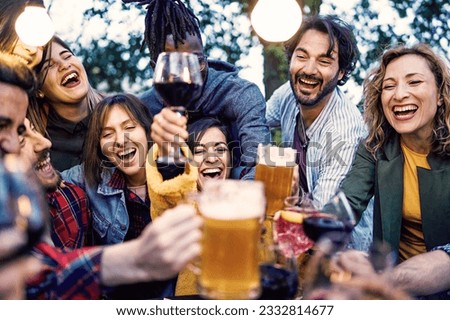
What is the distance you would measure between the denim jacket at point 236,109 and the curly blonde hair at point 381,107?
525mm

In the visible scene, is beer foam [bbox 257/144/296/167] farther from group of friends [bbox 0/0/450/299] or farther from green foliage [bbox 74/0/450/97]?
green foliage [bbox 74/0/450/97]

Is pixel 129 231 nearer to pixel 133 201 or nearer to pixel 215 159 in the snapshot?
pixel 133 201

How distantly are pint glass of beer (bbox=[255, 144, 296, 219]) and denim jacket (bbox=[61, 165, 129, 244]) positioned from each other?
0.78 m

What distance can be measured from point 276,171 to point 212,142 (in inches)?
28.5

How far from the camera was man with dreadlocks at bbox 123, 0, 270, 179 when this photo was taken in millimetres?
2369

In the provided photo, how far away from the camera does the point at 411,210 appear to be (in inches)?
82.8

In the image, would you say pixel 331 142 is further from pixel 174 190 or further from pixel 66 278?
pixel 66 278

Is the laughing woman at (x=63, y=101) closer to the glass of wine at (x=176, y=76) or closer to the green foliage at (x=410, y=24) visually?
the glass of wine at (x=176, y=76)

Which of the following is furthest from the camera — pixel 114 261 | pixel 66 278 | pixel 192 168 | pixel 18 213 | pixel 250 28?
pixel 250 28

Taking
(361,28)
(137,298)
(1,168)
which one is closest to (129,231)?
(137,298)

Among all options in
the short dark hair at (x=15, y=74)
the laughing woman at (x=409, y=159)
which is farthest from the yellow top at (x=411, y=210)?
the short dark hair at (x=15, y=74)

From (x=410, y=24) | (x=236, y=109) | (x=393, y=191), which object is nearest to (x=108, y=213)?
(x=236, y=109)

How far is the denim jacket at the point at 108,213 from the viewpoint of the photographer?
2.11 metres

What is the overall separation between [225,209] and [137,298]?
60 cm
